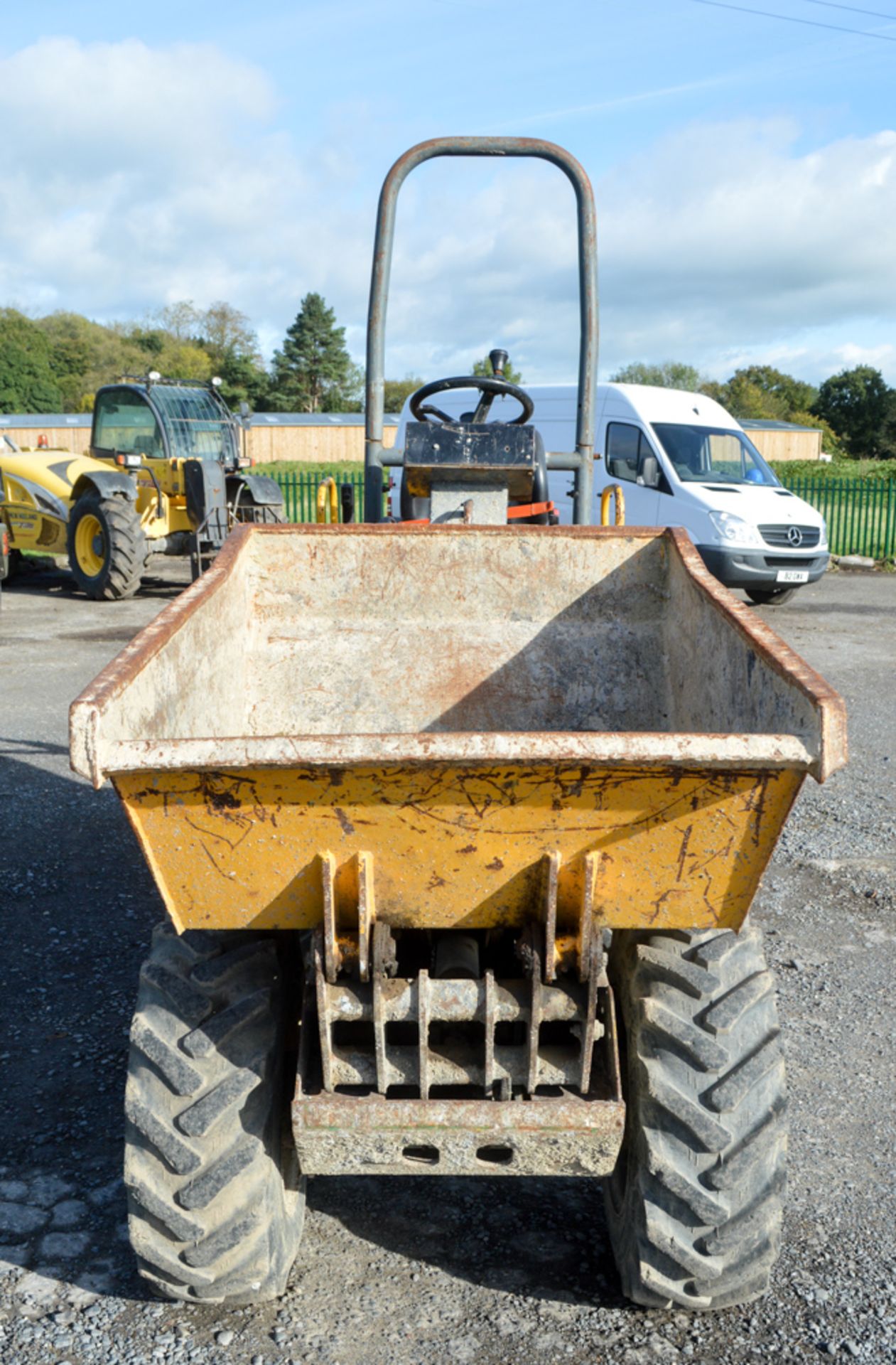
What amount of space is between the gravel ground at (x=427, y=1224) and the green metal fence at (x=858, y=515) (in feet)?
49.1

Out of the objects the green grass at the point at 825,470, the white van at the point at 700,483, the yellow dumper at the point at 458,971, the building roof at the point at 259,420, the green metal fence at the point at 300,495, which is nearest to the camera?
the yellow dumper at the point at 458,971

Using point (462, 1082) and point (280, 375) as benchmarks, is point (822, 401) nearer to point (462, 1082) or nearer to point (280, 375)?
point (280, 375)

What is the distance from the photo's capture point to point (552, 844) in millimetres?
2111

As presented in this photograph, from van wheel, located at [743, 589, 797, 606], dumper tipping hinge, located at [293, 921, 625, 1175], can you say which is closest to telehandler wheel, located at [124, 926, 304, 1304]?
dumper tipping hinge, located at [293, 921, 625, 1175]

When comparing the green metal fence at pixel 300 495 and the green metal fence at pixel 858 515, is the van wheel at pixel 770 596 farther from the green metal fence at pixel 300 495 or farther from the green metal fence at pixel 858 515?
the green metal fence at pixel 300 495

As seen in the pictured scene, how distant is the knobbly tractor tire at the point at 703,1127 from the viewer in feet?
7.49

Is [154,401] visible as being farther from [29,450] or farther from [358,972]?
[358,972]

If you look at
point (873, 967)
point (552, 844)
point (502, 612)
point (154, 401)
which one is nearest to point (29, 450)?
point (154, 401)

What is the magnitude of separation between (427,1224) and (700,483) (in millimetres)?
10566

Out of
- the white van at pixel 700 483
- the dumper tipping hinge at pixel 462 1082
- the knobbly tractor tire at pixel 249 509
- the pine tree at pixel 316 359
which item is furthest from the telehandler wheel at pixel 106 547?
the pine tree at pixel 316 359

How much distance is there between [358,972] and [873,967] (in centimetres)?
259

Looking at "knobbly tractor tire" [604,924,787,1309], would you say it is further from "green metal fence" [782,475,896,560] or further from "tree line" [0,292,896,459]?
"tree line" [0,292,896,459]

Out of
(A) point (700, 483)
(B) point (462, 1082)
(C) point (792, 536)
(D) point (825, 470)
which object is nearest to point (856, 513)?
(C) point (792, 536)

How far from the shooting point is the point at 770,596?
13391mm
